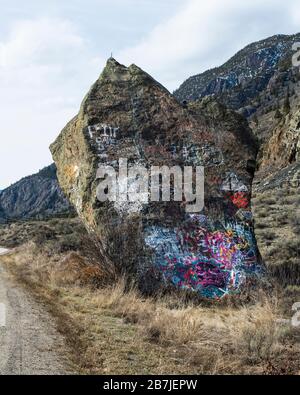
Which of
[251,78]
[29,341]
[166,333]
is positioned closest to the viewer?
[29,341]

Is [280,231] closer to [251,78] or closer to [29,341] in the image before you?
[29,341]

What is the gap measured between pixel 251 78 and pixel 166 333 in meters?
137

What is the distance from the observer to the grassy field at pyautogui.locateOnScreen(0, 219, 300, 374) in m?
6.39

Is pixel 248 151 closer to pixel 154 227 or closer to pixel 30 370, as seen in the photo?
pixel 154 227

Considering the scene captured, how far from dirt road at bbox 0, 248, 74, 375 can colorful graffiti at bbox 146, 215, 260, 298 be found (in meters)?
2.87

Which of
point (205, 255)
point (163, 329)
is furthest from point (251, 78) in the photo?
point (163, 329)

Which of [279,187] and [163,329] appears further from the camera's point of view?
[279,187]

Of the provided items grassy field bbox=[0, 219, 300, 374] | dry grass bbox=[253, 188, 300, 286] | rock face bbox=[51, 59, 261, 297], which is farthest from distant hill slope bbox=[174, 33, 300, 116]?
grassy field bbox=[0, 219, 300, 374]

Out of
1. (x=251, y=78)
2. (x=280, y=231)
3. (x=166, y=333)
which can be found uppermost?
(x=251, y=78)

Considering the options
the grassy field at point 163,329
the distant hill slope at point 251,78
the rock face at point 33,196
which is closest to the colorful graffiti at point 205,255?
the grassy field at point 163,329

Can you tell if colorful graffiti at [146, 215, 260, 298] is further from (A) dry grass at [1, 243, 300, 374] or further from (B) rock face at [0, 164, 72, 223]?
(B) rock face at [0, 164, 72, 223]

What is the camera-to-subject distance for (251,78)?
450 ft

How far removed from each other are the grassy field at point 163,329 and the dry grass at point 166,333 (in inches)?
0.5

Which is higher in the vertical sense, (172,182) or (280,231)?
(172,182)
